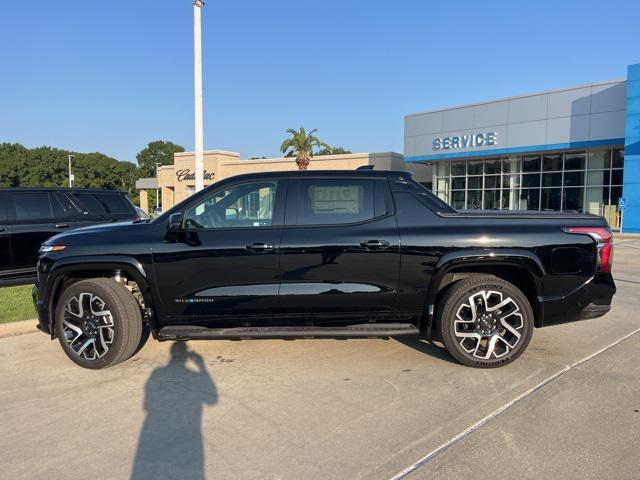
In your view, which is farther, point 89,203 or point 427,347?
point 89,203

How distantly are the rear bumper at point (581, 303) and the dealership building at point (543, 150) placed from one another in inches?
963

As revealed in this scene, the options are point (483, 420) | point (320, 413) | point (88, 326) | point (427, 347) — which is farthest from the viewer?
point (427, 347)

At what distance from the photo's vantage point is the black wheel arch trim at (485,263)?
4.41m

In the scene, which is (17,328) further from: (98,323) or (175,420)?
(175,420)

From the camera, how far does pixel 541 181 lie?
30.3m

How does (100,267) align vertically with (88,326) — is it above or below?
above

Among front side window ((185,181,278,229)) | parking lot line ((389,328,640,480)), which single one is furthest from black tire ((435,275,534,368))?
front side window ((185,181,278,229))

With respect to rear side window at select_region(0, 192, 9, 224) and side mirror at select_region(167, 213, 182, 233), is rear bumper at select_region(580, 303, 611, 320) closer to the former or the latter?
side mirror at select_region(167, 213, 182, 233)

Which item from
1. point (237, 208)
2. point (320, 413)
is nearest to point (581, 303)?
point (320, 413)

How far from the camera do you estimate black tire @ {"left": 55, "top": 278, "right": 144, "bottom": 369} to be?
4535mm

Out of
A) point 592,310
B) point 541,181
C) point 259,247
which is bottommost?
point 592,310

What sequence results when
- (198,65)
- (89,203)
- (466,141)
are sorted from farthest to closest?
(466,141) → (198,65) → (89,203)

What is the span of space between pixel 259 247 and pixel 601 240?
3.13 m

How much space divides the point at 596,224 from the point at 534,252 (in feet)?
2.27
